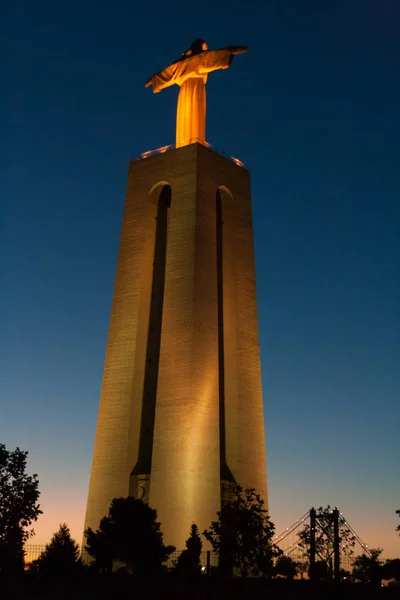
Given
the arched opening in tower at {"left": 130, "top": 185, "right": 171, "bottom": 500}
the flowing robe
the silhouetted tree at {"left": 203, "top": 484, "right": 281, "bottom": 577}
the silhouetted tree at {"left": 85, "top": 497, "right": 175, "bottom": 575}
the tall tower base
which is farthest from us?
the flowing robe

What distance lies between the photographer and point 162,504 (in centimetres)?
2892

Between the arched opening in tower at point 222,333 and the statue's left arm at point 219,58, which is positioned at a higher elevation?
the statue's left arm at point 219,58

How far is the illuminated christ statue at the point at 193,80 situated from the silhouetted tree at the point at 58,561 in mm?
21106

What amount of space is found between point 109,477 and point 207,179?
15.0m

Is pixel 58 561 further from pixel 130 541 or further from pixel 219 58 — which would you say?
pixel 219 58

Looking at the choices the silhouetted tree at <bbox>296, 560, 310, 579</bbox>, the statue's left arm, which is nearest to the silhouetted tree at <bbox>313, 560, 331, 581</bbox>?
the silhouetted tree at <bbox>296, 560, 310, 579</bbox>

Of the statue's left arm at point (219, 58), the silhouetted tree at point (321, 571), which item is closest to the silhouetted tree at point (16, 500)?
the silhouetted tree at point (321, 571)

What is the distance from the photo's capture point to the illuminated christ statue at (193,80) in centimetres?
3881

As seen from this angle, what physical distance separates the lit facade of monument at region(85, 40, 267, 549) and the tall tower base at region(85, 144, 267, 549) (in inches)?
2.2

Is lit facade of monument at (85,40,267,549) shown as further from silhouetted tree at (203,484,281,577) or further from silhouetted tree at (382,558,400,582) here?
silhouetted tree at (382,558,400,582)

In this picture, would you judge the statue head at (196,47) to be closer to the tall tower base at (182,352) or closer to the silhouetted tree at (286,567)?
the tall tower base at (182,352)

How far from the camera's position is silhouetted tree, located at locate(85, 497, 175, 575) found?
24.8 m

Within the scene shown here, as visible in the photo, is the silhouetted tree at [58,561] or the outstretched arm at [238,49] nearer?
the silhouetted tree at [58,561]

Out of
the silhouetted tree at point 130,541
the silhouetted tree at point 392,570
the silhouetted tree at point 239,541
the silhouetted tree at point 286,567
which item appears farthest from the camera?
the silhouetted tree at point 286,567
